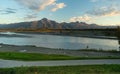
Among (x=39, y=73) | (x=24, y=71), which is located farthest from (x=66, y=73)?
(x=24, y=71)

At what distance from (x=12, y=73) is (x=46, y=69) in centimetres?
698

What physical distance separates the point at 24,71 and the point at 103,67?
930 centimetres

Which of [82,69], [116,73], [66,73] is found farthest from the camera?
[82,69]

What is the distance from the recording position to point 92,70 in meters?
27.5

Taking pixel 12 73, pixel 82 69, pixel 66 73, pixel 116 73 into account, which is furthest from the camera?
pixel 82 69

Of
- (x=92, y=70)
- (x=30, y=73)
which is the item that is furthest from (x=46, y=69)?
(x=92, y=70)

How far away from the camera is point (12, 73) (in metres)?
20.9

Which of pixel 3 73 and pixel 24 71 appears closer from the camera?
pixel 3 73

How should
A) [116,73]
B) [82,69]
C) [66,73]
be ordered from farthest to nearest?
[82,69]
[116,73]
[66,73]

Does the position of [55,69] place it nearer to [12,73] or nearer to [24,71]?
[24,71]

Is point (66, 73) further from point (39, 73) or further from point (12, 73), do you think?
point (12, 73)

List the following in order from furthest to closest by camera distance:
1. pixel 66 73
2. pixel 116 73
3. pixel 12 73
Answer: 1. pixel 116 73
2. pixel 66 73
3. pixel 12 73

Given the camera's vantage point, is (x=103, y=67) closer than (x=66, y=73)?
No

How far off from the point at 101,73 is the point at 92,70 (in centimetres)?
211
